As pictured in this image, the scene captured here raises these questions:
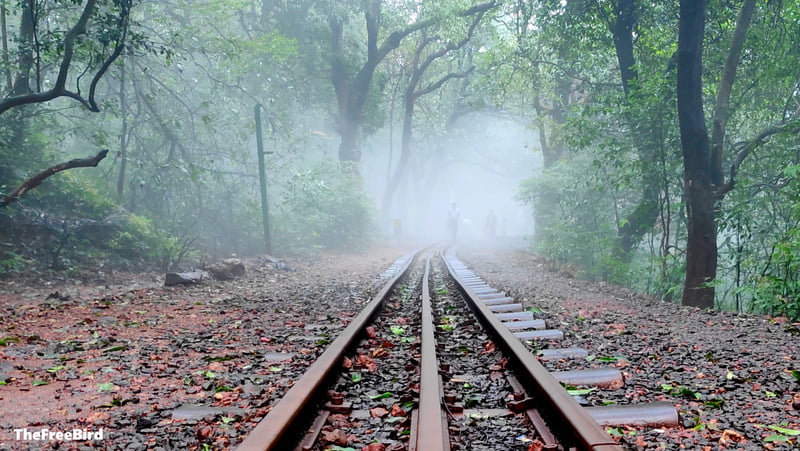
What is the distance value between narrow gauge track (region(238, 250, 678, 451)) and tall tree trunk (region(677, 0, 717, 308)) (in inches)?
168

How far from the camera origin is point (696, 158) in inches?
309

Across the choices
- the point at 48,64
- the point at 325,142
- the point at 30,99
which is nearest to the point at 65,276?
the point at 30,99

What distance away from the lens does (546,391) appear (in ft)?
9.01

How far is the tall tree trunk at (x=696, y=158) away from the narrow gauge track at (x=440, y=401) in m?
4.27

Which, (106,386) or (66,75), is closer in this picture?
(106,386)

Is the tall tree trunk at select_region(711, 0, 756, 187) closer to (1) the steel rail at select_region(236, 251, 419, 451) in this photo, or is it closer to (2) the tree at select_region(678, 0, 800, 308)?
(2) the tree at select_region(678, 0, 800, 308)

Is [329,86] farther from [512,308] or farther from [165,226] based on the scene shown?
[512,308]

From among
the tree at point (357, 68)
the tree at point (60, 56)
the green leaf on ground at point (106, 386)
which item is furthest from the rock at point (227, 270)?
the tree at point (357, 68)

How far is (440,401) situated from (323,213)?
1776 centimetres

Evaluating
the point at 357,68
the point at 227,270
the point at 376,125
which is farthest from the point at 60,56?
the point at 376,125

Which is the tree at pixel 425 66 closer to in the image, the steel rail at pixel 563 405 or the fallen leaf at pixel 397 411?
the steel rail at pixel 563 405

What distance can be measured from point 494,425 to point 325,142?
31.3 metres

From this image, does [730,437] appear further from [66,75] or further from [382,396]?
[66,75]

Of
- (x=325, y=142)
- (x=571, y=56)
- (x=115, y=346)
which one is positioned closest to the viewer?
(x=115, y=346)
